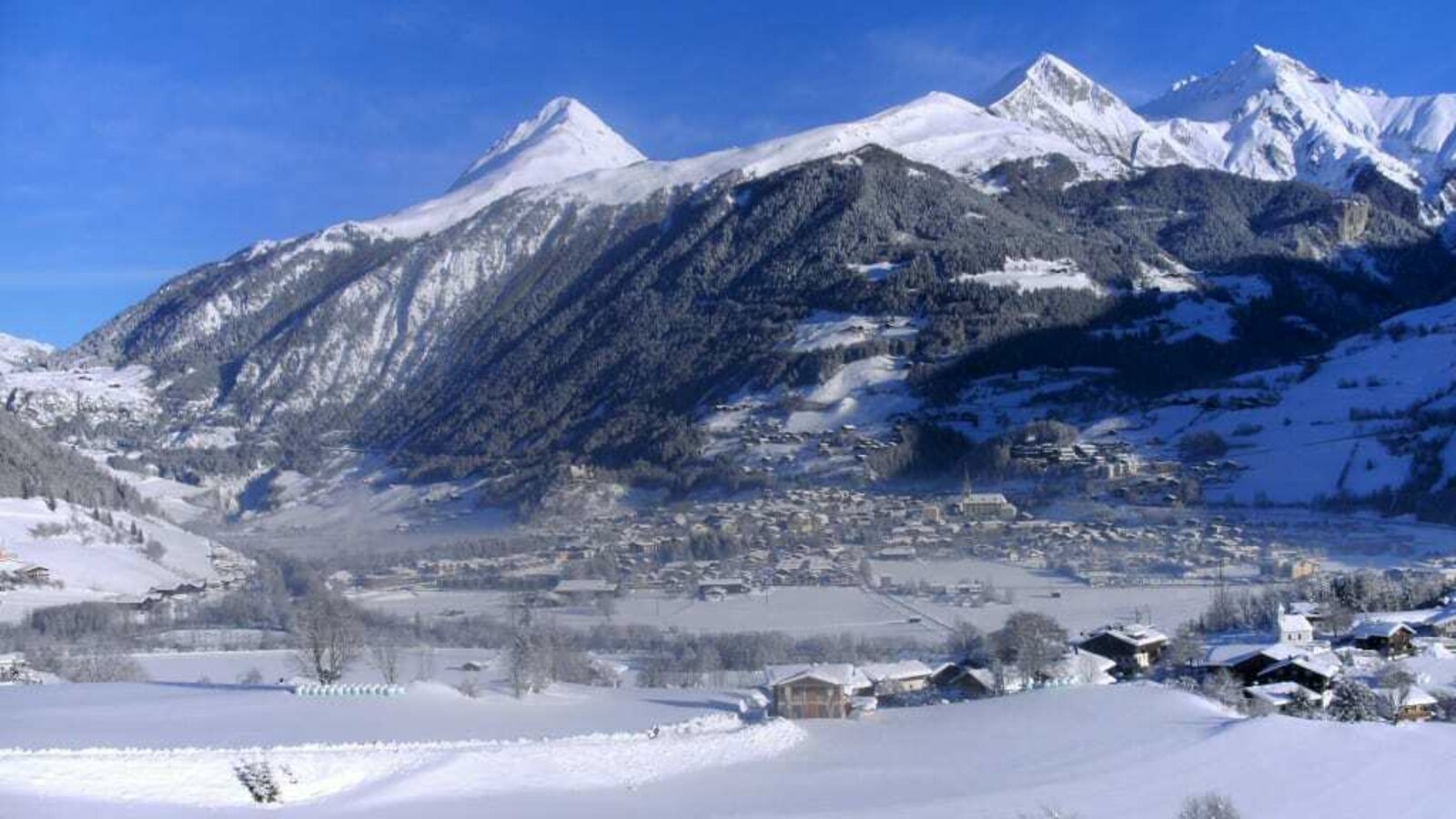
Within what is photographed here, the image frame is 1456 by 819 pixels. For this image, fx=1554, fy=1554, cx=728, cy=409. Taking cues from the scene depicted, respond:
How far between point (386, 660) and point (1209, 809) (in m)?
23.3

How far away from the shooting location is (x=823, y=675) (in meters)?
33.7

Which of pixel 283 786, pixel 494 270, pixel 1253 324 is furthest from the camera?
pixel 494 270

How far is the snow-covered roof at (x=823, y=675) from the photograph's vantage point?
33469mm

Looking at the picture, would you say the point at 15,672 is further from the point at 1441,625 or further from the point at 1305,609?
the point at 1441,625

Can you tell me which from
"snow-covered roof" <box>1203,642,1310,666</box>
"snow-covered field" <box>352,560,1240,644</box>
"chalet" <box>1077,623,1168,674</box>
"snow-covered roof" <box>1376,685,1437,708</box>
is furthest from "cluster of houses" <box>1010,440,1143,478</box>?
"snow-covered roof" <box>1376,685,1437,708</box>

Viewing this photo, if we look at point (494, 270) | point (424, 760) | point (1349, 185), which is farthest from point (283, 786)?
point (1349, 185)

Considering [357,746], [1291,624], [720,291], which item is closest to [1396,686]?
[1291,624]

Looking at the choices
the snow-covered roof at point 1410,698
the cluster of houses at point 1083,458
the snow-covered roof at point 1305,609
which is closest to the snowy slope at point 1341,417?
the cluster of houses at point 1083,458

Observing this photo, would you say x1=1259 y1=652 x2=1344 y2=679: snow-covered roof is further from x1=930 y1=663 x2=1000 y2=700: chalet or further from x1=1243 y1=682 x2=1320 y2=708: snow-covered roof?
x1=930 y1=663 x2=1000 y2=700: chalet

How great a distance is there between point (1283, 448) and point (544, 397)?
53935 millimetres

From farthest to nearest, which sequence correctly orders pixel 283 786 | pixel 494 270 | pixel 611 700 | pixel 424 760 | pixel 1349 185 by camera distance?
pixel 1349 185, pixel 494 270, pixel 611 700, pixel 424 760, pixel 283 786

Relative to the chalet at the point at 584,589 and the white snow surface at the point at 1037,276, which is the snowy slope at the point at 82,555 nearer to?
the chalet at the point at 584,589

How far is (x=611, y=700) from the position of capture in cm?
3491

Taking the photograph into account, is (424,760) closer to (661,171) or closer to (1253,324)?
(1253,324)
